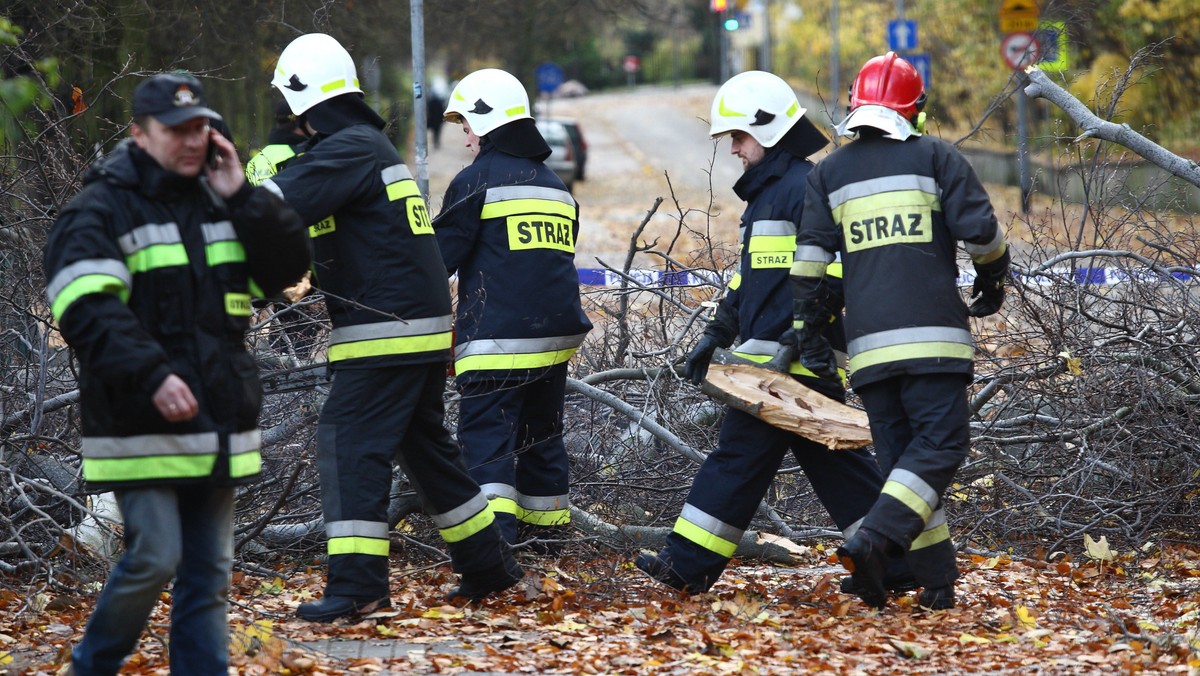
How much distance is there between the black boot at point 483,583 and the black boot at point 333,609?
42 cm

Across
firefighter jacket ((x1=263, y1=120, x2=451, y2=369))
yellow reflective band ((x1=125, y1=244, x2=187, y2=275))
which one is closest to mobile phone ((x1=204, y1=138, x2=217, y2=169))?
yellow reflective band ((x1=125, y1=244, x2=187, y2=275))

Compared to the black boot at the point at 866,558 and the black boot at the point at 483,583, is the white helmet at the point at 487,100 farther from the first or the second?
the black boot at the point at 866,558

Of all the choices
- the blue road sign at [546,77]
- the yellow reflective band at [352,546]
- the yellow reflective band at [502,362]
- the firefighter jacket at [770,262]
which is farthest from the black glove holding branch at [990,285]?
the blue road sign at [546,77]

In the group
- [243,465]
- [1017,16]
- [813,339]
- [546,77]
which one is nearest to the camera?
[243,465]

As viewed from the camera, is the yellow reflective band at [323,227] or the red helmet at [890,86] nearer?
the yellow reflective band at [323,227]

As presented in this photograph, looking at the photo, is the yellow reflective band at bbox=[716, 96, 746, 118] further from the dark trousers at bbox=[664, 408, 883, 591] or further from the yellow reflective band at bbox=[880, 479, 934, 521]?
the yellow reflective band at bbox=[880, 479, 934, 521]

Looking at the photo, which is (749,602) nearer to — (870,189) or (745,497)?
(745,497)

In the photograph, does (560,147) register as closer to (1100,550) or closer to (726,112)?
(726,112)

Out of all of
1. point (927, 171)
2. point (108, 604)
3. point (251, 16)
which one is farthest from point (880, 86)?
point (251, 16)

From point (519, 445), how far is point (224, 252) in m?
2.37

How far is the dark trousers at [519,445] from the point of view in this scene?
558 cm

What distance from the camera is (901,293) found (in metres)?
4.84

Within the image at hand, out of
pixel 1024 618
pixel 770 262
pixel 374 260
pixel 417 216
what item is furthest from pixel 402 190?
pixel 1024 618

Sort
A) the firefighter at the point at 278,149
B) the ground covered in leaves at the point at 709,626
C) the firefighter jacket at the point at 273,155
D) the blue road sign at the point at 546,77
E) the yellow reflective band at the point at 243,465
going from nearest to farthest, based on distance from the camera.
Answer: the yellow reflective band at the point at 243,465, the ground covered in leaves at the point at 709,626, the firefighter jacket at the point at 273,155, the firefighter at the point at 278,149, the blue road sign at the point at 546,77
